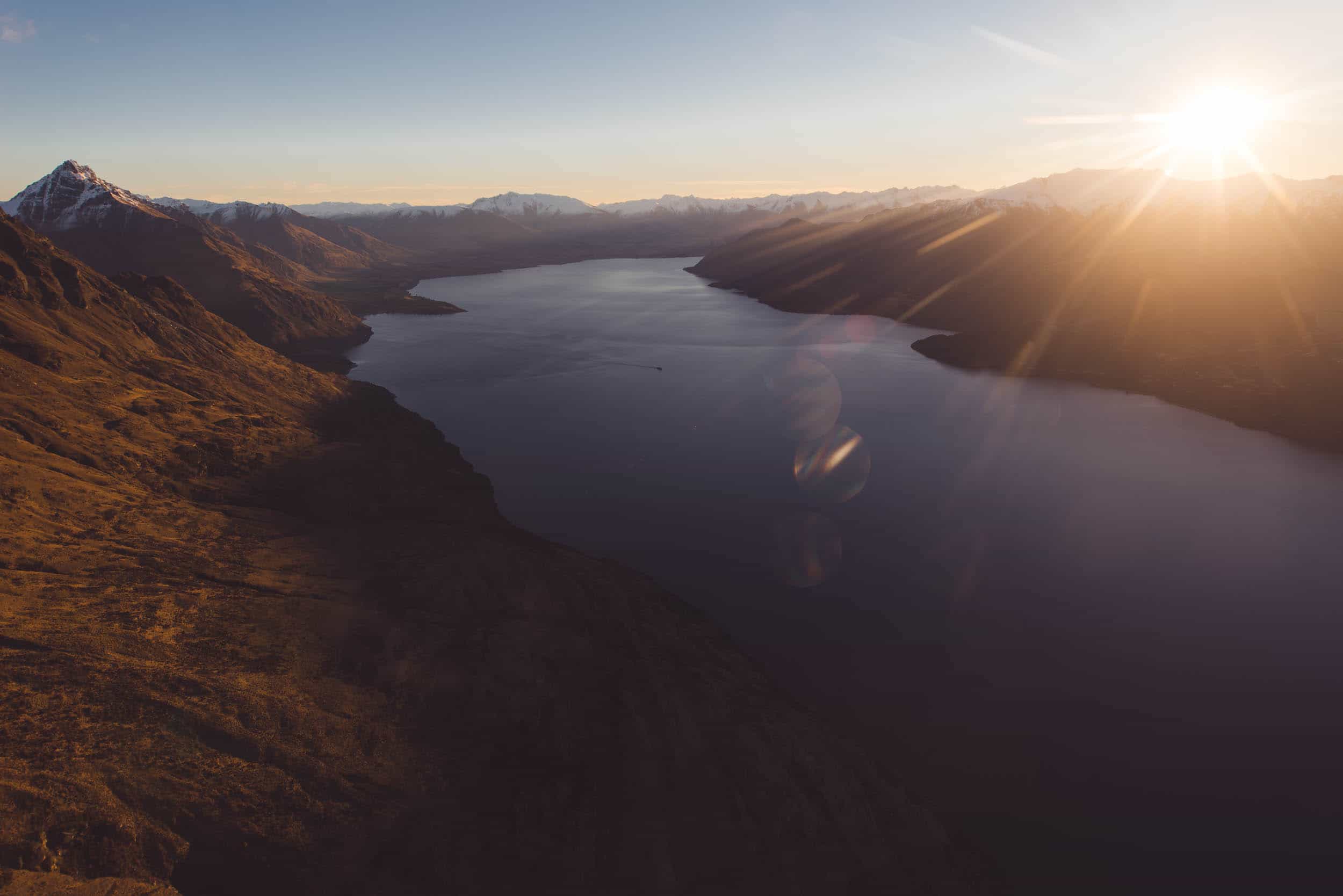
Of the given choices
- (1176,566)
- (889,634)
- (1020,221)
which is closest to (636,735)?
(889,634)

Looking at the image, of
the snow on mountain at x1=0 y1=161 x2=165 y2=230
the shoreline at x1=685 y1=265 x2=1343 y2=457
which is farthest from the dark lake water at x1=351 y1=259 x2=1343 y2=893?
the snow on mountain at x1=0 y1=161 x2=165 y2=230

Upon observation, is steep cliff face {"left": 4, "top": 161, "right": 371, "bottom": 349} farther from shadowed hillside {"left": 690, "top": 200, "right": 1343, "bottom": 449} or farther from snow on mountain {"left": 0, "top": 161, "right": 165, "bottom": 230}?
shadowed hillside {"left": 690, "top": 200, "right": 1343, "bottom": 449}

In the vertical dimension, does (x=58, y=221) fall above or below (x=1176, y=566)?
above

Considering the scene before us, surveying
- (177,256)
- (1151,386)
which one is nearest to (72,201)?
(177,256)

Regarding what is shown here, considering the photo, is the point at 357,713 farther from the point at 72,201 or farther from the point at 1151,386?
the point at 72,201

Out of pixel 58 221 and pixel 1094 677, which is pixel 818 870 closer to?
pixel 1094 677
